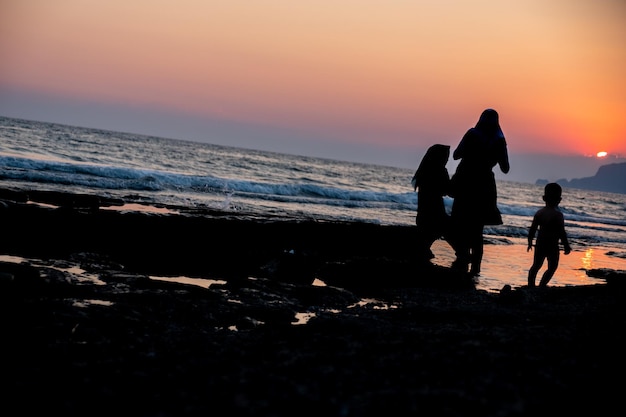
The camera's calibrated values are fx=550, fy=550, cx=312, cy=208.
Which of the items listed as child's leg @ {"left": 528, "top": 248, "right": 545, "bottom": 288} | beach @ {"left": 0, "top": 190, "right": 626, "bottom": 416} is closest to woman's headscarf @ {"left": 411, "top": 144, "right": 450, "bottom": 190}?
beach @ {"left": 0, "top": 190, "right": 626, "bottom": 416}

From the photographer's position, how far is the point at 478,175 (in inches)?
338

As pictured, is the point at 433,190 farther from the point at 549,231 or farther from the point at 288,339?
the point at 288,339

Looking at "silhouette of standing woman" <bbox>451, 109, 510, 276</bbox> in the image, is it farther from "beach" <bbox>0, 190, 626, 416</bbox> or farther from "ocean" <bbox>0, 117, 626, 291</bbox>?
"ocean" <bbox>0, 117, 626, 291</bbox>

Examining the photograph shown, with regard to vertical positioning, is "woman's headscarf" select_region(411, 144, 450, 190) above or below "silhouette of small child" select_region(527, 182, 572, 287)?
above

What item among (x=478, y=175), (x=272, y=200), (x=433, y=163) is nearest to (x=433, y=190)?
(x=433, y=163)

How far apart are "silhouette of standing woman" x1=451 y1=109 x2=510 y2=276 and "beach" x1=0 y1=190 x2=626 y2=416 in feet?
3.08

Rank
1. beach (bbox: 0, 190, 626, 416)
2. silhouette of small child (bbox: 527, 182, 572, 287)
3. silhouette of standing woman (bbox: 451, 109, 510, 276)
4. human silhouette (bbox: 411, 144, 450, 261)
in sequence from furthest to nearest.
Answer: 1. human silhouette (bbox: 411, 144, 450, 261)
2. silhouette of small child (bbox: 527, 182, 572, 287)
3. silhouette of standing woman (bbox: 451, 109, 510, 276)
4. beach (bbox: 0, 190, 626, 416)

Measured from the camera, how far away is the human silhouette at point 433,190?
8.89 m

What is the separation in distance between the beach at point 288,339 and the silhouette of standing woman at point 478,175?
94 cm

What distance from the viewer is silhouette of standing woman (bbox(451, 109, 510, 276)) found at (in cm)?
847

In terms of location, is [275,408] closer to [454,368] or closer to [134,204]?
[454,368]

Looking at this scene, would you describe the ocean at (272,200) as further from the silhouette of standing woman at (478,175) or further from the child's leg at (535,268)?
the silhouette of standing woman at (478,175)

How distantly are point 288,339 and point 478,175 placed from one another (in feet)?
17.4

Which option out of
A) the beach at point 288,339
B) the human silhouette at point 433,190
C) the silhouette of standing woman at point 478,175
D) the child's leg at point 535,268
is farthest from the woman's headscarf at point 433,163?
the child's leg at point 535,268
